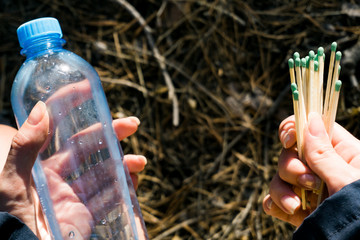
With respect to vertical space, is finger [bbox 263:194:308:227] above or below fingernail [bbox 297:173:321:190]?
below

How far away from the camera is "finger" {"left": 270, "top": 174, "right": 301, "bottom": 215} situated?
976 millimetres

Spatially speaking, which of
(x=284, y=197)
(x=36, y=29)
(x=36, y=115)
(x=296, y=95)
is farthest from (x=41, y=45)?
(x=284, y=197)

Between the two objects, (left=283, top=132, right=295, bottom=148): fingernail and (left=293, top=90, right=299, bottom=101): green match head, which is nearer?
(left=293, top=90, right=299, bottom=101): green match head

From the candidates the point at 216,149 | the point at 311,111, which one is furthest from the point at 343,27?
the point at 311,111

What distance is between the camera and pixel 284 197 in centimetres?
101

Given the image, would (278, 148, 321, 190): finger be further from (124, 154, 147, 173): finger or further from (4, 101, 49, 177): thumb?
(4, 101, 49, 177): thumb

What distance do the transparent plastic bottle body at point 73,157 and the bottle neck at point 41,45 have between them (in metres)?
0.04

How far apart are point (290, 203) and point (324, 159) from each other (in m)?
0.17

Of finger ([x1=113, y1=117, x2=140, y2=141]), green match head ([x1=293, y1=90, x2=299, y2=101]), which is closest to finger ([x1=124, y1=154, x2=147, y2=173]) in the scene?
finger ([x1=113, y1=117, x2=140, y2=141])

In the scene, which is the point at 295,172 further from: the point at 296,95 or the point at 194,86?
the point at 194,86

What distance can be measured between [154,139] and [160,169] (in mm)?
148

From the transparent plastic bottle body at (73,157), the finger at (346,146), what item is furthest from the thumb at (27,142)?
the finger at (346,146)

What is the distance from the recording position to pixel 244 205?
175 centimetres

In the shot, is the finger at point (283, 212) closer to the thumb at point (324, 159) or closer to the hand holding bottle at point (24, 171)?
the thumb at point (324, 159)
